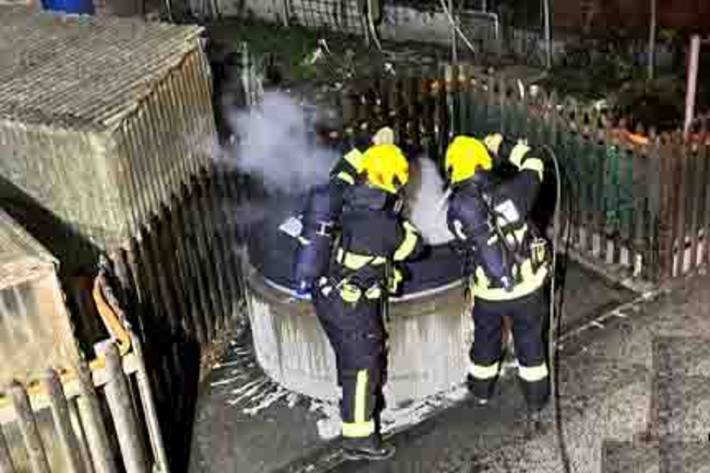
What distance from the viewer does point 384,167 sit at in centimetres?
638

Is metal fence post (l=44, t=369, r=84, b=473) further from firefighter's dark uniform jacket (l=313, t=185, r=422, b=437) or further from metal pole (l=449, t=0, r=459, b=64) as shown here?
metal pole (l=449, t=0, r=459, b=64)

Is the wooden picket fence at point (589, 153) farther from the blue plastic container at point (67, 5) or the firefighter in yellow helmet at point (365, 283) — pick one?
the blue plastic container at point (67, 5)

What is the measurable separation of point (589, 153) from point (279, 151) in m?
2.45

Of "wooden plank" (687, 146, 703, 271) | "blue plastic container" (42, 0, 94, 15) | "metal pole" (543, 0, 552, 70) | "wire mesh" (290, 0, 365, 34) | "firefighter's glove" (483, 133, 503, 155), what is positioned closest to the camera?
"firefighter's glove" (483, 133, 503, 155)

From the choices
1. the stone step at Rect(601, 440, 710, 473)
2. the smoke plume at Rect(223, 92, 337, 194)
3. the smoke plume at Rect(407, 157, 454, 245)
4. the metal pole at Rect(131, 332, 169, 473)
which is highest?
the smoke plume at Rect(223, 92, 337, 194)

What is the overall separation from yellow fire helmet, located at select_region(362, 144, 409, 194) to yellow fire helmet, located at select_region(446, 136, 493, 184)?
13.7 inches

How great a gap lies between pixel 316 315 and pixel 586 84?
5817mm

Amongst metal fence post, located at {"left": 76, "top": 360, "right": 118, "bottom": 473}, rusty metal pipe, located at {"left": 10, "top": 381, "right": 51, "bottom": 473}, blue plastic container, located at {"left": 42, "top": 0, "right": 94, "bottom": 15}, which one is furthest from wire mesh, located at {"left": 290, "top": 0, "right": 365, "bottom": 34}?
rusty metal pipe, located at {"left": 10, "top": 381, "right": 51, "bottom": 473}

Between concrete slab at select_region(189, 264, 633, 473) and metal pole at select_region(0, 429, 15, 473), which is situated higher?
metal pole at select_region(0, 429, 15, 473)

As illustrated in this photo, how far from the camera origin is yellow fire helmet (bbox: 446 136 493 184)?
651cm

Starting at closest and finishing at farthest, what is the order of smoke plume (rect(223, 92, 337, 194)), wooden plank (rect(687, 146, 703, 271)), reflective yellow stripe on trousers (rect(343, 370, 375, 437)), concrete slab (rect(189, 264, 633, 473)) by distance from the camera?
reflective yellow stripe on trousers (rect(343, 370, 375, 437)) < concrete slab (rect(189, 264, 633, 473)) < wooden plank (rect(687, 146, 703, 271)) < smoke plume (rect(223, 92, 337, 194))

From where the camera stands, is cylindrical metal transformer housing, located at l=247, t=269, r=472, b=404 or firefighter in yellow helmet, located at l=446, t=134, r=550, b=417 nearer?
firefighter in yellow helmet, located at l=446, t=134, r=550, b=417

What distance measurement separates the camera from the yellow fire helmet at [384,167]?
20.9 ft

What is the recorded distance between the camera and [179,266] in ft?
24.6
